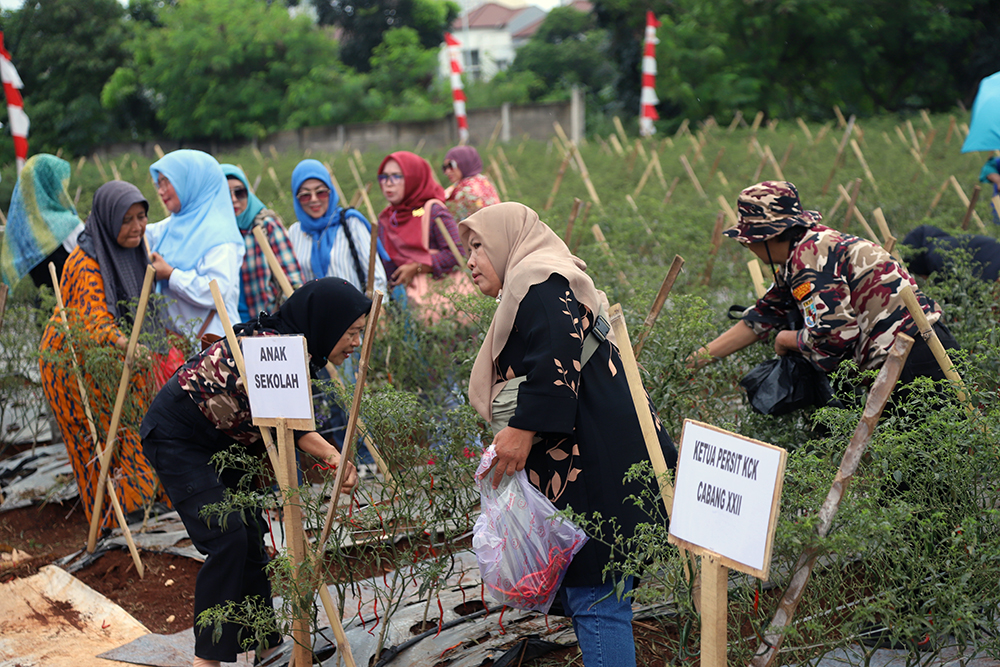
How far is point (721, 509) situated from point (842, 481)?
0.24m

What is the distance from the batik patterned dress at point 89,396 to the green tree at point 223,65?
19.8 m

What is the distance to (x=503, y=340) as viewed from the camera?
1929mm

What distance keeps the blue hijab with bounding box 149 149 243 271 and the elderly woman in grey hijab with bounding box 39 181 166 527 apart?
14 cm

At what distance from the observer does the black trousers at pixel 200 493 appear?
7.69 feet

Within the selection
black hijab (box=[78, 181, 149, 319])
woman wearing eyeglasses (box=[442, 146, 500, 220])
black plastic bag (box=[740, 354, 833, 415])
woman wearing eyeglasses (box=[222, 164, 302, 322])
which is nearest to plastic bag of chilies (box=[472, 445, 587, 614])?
black plastic bag (box=[740, 354, 833, 415])

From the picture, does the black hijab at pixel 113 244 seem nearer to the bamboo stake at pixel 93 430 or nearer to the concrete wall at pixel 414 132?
the bamboo stake at pixel 93 430

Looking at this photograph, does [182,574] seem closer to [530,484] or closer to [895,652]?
[530,484]

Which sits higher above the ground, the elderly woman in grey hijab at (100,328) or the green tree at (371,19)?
the green tree at (371,19)

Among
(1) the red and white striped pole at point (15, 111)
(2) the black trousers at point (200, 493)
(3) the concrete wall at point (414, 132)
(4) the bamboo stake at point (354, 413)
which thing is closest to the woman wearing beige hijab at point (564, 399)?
(4) the bamboo stake at point (354, 413)

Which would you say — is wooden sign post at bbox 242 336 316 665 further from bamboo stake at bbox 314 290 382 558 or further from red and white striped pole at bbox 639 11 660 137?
red and white striped pole at bbox 639 11 660 137

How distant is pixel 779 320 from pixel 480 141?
665 inches

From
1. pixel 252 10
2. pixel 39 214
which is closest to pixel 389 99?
pixel 252 10

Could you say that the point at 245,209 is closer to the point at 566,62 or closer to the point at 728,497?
the point at 728,497

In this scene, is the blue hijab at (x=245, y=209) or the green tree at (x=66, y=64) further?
the green tree at (x=66, y=64)
